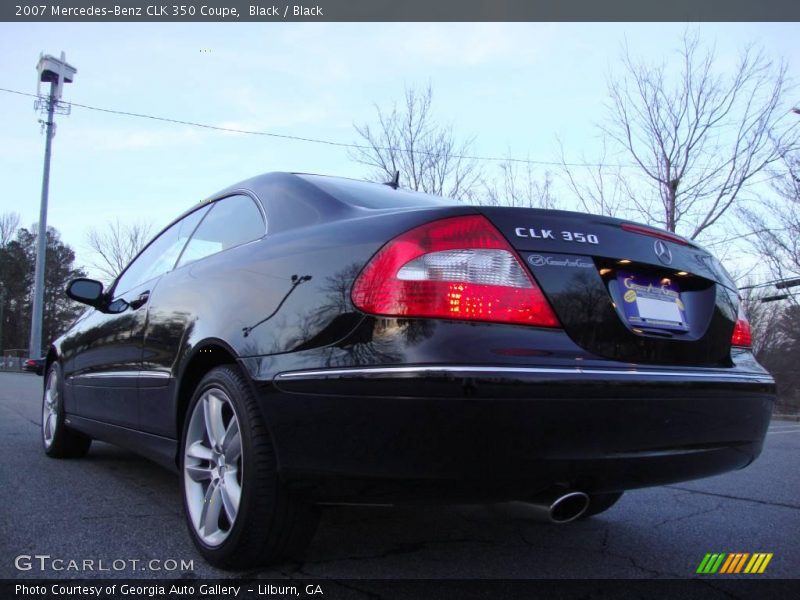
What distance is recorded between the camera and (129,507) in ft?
10.5

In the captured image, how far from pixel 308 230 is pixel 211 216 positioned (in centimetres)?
113

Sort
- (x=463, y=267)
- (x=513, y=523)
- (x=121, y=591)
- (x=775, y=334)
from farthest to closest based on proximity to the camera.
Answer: (x=775, y=334) → (x=513, y=523) → (x=121, y=591) → (x=463, y=267)

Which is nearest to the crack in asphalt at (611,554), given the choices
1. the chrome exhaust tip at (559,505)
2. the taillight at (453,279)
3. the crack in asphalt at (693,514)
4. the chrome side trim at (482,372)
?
the crack in asphalt at (693,514)

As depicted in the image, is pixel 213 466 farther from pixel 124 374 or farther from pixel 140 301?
pixel 140 301

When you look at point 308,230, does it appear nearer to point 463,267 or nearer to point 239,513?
point 463,267

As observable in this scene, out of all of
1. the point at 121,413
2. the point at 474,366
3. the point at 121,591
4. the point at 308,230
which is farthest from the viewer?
the point at 121,413

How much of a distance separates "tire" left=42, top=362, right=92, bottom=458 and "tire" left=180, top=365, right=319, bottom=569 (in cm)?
216

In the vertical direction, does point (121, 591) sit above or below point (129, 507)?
above

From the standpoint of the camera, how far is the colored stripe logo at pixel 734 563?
2.53 metres

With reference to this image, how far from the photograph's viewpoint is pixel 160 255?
381cm

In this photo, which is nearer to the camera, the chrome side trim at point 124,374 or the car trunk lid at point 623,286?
the car trunk lid at point 623,286

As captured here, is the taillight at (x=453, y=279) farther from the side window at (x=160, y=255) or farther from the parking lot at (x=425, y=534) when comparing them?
the side window at (x=160, y=255)

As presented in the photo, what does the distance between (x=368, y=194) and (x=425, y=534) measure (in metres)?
1.50

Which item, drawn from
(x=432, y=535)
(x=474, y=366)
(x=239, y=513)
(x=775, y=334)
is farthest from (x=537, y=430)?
(x=775, y=334)
